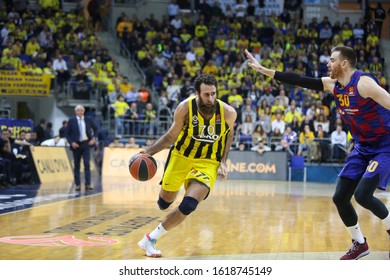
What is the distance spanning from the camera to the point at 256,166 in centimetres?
2397

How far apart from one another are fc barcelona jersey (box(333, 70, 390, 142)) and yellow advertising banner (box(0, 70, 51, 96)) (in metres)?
19.8

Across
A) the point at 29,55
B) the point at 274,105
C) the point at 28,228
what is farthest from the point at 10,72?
the point at 28,228

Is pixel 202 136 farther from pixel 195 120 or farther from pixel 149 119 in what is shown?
pixel 149 119

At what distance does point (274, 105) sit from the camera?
83.5 ft

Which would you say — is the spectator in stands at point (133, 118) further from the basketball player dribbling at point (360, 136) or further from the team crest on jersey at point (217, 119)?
the basketball player dribbling at point (360, 136)

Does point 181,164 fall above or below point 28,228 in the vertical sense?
above

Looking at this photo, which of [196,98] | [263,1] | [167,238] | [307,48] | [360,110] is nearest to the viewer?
[360,110]

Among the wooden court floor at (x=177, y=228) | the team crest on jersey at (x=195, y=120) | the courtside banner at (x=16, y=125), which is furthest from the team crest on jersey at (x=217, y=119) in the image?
the courtside banner at (x=16, y=125)

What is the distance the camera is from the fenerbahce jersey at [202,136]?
7.83 metres

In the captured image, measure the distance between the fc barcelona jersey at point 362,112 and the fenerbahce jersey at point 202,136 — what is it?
134 centimetres

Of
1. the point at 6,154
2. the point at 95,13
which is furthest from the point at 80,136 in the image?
the point at 95,13

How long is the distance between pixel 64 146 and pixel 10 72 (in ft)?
15.6

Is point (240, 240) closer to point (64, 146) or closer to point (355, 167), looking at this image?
point (355, 167)

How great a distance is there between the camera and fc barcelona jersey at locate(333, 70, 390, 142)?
726 centimetres
